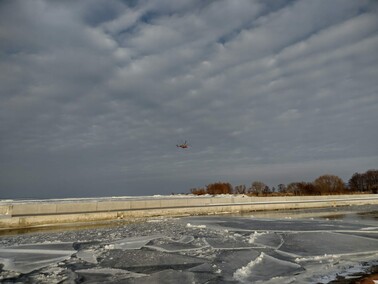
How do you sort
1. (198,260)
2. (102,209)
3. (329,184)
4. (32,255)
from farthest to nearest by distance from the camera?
1. (329,184)
2. (102,209)
3. (32,255)
4. (198,260)

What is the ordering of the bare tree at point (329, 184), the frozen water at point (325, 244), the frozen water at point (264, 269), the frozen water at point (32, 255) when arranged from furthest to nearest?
the bare tree at point (329, 184), the frozen water at point (325, 244), the frozen water at point (32, 255), the frozen water at point (264, 269)

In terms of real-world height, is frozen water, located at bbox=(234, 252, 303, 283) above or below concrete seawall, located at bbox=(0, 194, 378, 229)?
below

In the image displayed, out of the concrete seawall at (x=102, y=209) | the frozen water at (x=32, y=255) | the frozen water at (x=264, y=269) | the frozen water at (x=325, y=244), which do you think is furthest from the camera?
the concrete seawall at (x=102, y=209)

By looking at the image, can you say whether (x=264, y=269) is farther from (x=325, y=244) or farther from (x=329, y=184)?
(x=329, y=184)

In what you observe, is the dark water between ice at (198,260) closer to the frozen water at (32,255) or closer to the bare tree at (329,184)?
the frozen water at (32,255)

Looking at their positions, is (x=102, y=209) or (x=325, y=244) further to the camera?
(x=102, y=209)

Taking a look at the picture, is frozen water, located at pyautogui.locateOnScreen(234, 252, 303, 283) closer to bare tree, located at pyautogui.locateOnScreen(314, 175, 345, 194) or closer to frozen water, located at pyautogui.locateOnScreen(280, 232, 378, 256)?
frozen water, located at pyautogui.locateOnScreen(280, 232, 378, 256)

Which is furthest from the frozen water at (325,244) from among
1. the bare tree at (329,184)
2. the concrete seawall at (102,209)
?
the bare tree at (329,184)

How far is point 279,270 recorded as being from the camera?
6402mm

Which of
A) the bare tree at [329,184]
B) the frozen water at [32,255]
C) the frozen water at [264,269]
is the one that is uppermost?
the bare tree at [329,184]

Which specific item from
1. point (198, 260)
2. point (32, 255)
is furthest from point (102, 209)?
point (198, 260)

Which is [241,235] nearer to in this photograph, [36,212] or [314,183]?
[36,212]

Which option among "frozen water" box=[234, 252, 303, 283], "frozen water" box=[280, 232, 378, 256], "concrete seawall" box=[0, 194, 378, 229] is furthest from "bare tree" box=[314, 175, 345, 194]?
"frozen water" box=[234, 252, 303, 283]

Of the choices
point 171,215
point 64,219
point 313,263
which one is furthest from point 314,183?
point 313,263
